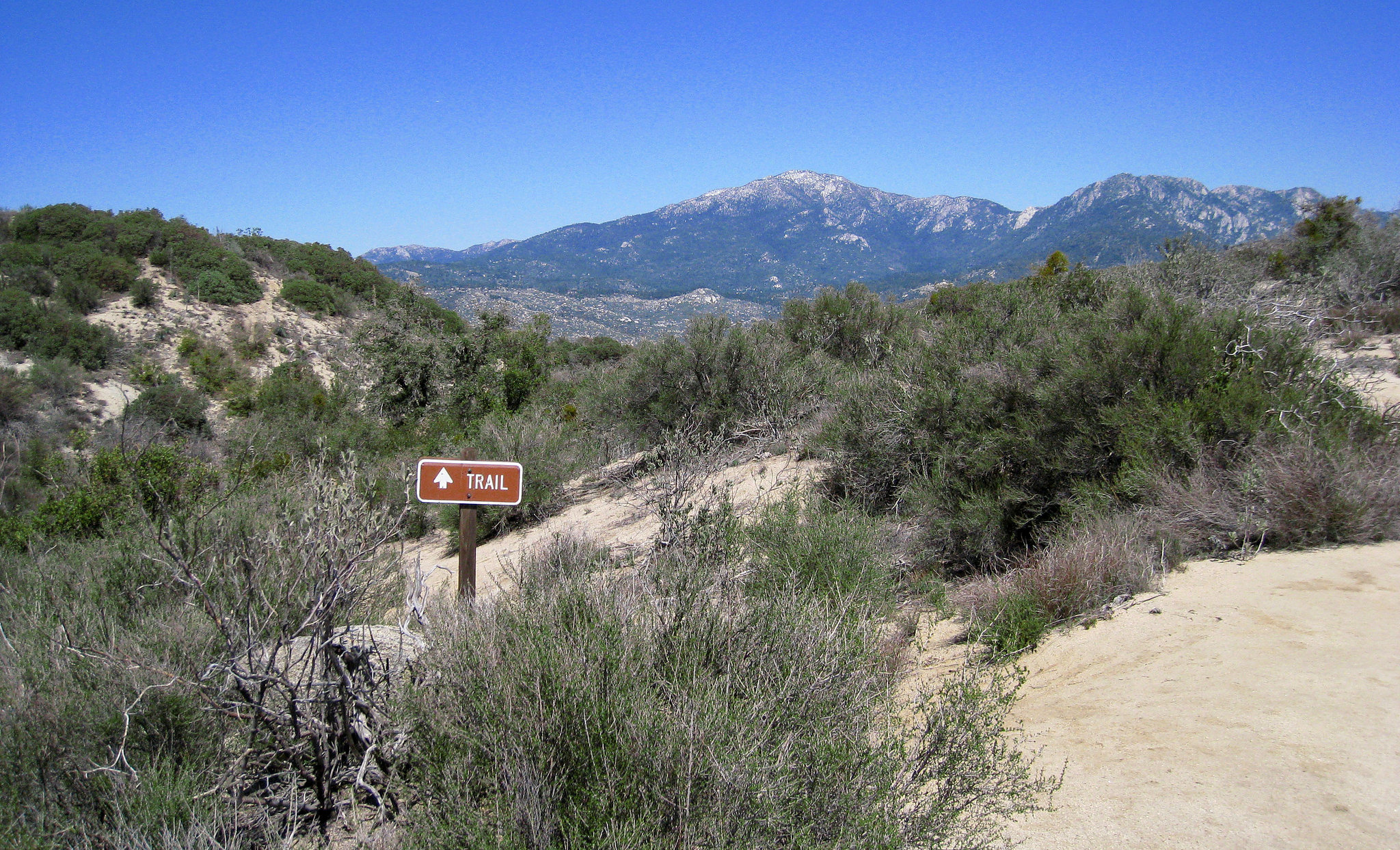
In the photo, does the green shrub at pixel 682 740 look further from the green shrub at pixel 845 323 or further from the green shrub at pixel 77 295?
the green shrub at pixel 77 295

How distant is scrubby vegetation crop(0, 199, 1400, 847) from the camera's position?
7.93ft

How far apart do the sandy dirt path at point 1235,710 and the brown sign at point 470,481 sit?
319 cm

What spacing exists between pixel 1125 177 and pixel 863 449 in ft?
542

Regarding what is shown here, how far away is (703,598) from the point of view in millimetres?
3391

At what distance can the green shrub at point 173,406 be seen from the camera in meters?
20.8

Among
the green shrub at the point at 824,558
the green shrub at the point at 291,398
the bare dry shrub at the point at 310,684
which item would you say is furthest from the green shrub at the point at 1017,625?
the green shrub at the point at 291,398

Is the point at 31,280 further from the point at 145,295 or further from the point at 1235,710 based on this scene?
the point at 1235,710

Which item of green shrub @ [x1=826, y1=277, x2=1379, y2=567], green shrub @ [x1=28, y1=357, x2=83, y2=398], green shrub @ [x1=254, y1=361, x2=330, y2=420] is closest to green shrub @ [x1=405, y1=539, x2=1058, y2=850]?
green shrub @ [x1=826, y1=277, x2=1379, y2=567]

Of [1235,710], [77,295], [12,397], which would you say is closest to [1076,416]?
[1235,710]

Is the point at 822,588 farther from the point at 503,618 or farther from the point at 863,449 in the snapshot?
the point at 863,449

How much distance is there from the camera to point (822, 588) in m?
5.07

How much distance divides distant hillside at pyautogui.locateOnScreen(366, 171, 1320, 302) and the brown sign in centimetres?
7658

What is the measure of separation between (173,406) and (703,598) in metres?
23.0

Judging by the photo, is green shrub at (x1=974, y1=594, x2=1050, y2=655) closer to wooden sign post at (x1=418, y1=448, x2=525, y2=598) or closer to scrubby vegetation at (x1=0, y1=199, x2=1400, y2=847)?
scrubby vegetation at (x1=0, y1=199, x2=1400, y2=847)
